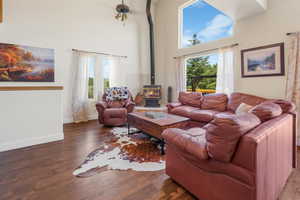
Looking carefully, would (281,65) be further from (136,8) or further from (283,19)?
(136,8)

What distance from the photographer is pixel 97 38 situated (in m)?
4.96

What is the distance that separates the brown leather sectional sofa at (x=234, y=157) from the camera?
1.06m

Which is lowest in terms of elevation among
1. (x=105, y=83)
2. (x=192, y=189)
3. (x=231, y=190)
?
(x=192, y=189)

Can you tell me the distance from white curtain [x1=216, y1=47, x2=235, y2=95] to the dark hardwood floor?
2.42 metres

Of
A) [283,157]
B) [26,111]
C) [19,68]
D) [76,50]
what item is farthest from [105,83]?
[283,157]

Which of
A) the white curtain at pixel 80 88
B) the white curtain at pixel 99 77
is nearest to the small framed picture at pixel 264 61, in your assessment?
the white curtain at pixel 99 77

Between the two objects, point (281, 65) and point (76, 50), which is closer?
point (281, 65)

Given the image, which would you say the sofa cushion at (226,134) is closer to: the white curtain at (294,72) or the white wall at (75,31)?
the white curtain at (294,72)

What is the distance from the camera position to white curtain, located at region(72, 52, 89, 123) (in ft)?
15.1

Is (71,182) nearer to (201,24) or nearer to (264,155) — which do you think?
(264,155)

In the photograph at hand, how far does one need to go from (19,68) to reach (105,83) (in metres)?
2.30

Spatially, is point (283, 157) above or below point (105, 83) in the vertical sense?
below

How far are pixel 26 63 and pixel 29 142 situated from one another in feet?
7.37

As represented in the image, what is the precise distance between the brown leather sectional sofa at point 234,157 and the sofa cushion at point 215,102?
200cm
